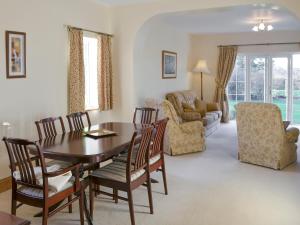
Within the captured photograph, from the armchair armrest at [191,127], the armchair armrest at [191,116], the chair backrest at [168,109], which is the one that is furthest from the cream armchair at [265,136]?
the armchair armrest at [191,116]

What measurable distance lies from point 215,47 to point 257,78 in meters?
1.44

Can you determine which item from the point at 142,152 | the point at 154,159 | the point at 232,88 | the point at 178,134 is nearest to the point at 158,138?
the point at 154,159

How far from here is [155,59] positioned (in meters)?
7.11

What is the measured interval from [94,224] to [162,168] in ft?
3.66

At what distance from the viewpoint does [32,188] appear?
280cm

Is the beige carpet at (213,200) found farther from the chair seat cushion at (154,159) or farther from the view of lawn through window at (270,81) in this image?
the view of lawn through window at (270,81)

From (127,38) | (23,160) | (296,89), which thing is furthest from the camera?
(296,89)

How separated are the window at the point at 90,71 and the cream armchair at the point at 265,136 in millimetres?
2341

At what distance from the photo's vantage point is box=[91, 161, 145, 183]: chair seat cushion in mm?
3146

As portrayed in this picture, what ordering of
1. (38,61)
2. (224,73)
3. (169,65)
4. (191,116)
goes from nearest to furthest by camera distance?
(38,61), (191,116), (169,65), (224,73)

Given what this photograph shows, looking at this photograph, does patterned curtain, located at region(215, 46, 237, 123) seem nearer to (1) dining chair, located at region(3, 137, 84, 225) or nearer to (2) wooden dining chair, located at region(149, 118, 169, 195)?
(2) wooden dining chair, located at region(149, 118, 169, 195)

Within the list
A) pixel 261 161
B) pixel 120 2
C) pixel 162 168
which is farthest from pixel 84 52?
pixel 261 161

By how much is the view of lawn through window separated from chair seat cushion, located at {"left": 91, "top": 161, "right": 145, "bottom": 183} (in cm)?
668

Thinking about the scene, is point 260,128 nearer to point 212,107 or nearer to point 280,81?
point 212,107
